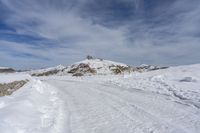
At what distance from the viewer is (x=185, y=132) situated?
563 cm

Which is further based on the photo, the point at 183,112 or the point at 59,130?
the point at 183,112

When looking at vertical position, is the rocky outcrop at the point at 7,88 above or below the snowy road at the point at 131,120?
above

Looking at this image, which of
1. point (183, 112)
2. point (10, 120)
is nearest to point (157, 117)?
point (183, 112)

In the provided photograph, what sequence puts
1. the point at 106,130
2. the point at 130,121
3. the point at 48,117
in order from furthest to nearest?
the point at 48,117
the point at 130,121
the point at 106,130

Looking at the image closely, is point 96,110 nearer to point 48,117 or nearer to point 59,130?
point 48,117

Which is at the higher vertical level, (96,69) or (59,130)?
(96,69)

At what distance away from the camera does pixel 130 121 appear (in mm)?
6926

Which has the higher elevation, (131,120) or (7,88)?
(7,88)

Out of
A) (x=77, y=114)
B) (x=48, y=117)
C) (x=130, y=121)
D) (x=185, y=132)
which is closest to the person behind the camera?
(x=185, y=132)

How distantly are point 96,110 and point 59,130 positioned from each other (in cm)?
290

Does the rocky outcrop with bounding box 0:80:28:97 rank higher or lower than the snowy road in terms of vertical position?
higher

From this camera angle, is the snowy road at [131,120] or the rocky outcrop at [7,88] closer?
the snowy road at [131,120]

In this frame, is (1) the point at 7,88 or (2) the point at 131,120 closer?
(2) the point at 131,120

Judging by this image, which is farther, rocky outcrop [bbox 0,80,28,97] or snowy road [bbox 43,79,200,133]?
rocky outcrop [bbox 0,80,28,97]
